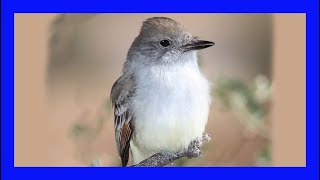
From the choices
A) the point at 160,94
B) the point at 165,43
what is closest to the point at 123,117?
the point at 160,94

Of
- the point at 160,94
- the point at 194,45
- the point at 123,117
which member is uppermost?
the point at 194,45

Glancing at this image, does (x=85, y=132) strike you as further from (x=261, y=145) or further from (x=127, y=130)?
(x=261, y=145)

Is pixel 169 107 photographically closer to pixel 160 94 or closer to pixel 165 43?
pixel 160 94

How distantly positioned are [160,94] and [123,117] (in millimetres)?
297

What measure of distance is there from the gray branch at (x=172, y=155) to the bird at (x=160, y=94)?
0.03 m

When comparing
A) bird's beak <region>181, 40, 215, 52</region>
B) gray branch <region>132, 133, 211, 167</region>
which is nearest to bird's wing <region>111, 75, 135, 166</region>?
gray branch <region>132, 133, 211, 167</region>

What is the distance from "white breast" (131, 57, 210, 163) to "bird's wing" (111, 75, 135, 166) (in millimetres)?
52

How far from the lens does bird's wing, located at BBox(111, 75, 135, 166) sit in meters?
3.89

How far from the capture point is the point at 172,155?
12.6 feet

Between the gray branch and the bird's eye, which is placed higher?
the bird's eye

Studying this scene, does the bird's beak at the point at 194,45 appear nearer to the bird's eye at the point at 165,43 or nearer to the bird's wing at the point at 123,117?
the bird's eye at the point at 165,43

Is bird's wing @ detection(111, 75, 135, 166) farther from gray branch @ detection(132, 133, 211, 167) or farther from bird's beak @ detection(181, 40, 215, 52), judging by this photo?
bird's beak @ detection(181, 40, 215, 52)

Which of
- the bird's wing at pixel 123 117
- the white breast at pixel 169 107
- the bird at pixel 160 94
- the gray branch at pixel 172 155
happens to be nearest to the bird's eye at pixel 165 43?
the bird at pixel 160 94

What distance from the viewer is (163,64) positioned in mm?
3865
